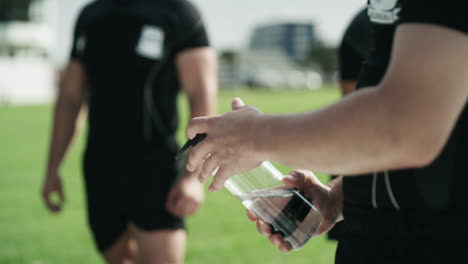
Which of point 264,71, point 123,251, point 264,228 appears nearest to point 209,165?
point 264,228

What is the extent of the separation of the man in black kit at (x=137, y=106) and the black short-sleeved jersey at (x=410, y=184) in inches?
65.8

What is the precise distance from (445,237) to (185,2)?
2.24 metres

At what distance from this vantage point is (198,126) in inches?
46.3

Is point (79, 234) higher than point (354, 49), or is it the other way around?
point (354, 49)

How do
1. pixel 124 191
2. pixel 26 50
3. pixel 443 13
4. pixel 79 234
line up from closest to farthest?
pixel 443 13, pixel 124 191, pixel 79 234, pixel 26 50

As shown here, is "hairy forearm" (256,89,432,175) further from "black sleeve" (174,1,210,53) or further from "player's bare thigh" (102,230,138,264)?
"player's bare thigh" (102,230,138,264)

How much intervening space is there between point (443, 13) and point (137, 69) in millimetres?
2243

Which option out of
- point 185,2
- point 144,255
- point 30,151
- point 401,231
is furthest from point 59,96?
point 30,151

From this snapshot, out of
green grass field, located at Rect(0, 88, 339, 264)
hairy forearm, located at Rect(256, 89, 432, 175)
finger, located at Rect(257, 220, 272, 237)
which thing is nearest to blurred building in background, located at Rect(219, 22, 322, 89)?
green grass field, located at Rect(0, 88, 339, 264)

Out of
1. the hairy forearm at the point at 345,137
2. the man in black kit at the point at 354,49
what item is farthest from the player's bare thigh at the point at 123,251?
the hairy forearm at the point at 345,137

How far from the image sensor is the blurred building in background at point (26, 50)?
170ft

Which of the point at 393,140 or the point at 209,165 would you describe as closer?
the point at 393,140

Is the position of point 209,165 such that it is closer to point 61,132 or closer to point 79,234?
point 61,132

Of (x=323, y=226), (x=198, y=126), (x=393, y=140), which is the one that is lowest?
(x=323, y=226)
